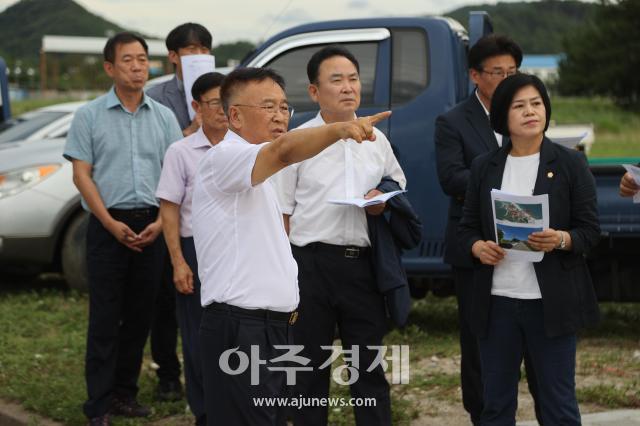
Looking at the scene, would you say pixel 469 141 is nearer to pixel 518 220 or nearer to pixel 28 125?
pixel 518 220

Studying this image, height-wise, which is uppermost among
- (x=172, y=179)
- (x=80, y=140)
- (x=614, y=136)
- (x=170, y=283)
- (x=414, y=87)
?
(x=414, y=87)

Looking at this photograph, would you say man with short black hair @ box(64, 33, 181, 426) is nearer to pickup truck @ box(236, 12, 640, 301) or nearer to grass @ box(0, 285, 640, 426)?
grass @ box(0, 285, 640, 426)

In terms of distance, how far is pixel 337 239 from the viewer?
451 cm

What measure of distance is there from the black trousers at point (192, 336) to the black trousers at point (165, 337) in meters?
0.79

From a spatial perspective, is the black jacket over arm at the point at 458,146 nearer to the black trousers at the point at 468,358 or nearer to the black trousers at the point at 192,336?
the black trousers at the point at 468,358

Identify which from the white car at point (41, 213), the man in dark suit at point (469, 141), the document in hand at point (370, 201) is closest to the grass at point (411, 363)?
the white car at point (41, 213)

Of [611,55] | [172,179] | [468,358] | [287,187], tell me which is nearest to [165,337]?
[172,179]

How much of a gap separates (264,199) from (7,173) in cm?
565

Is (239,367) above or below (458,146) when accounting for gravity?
below

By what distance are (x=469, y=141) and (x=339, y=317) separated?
3.47ft

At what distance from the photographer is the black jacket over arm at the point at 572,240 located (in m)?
3.97

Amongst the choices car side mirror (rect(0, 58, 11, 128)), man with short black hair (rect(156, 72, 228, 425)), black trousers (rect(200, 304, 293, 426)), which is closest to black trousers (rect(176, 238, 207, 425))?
man with short black hair (rect(156, 72, 228, 425))

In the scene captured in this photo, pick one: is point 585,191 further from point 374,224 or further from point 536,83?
point 374,224

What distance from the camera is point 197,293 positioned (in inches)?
199
